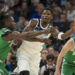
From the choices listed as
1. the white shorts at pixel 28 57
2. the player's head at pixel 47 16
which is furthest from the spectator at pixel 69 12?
the white shorts at pixel 28 57

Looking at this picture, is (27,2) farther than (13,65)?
Yes

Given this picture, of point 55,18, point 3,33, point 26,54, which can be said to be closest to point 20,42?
point 26,54

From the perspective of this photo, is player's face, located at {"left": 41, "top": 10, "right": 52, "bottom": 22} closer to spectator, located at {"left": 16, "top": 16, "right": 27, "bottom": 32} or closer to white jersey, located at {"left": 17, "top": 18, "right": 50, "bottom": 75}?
white jersey, located at {"left": 17, "top": 18, "right": 50, "bottom": 75}

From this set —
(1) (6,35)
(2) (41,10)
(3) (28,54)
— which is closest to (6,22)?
(1) (6,35)

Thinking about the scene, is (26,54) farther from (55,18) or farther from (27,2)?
(27,2)

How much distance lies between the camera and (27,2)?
13461mm

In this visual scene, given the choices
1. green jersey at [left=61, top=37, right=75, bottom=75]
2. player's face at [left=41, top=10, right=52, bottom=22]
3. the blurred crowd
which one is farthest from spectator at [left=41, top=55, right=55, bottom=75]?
green jersey at [left=61, top=37, right=75, bottom=75]

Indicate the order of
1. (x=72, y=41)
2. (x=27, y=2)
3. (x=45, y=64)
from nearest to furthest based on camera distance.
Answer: (x=72, y=41), (x=45, y=64), (x=27, y=2)

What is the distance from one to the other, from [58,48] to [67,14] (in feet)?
6.44

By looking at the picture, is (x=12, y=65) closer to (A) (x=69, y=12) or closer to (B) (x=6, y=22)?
(A) (x=69, y=12)

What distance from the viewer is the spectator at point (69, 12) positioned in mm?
11898

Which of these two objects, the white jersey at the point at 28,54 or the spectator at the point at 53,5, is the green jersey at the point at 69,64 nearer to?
the white jersey at the point at 28,54

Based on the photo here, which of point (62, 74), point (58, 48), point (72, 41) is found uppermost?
point (72, 41)

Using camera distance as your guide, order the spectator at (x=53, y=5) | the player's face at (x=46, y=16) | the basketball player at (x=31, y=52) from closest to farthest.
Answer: the basketball player at (x=31, y=52), the player's face at (x=46, y=16), the spectator at (x=53, y=5)
